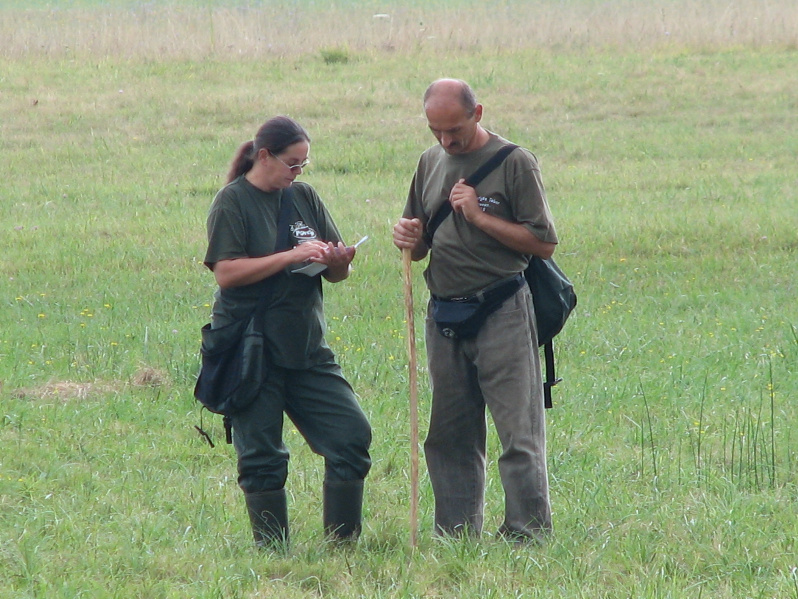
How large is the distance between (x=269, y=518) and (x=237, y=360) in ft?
2.17

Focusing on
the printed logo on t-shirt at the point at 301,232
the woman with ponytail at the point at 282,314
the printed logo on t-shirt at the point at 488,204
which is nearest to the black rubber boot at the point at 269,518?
the woman with ponytail at the point at 282,314

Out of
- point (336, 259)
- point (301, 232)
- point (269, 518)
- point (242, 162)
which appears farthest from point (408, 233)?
point (269, 518)

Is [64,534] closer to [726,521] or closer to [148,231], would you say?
[726,521]

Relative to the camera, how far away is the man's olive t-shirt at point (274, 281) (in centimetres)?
457

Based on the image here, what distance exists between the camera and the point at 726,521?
488 centimetres

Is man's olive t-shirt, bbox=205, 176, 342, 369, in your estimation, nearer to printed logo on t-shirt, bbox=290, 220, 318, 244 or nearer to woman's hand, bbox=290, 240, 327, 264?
printed logo on t-shirt, bbox=290, 220, 318, 244

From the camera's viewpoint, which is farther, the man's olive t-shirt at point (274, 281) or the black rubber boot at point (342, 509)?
the black rubber boot at point (342, 509)

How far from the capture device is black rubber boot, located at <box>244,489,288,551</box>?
4.72 metres

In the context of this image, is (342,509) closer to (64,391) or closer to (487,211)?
(487,211)

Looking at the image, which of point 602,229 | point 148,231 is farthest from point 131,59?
point 602,229

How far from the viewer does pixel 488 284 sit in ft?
15.3

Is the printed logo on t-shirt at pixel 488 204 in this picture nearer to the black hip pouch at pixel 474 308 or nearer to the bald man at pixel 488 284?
the bald man at pixel 488 284

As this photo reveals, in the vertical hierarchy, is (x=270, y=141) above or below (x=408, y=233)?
above

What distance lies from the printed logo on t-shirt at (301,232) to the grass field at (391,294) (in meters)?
1.24
